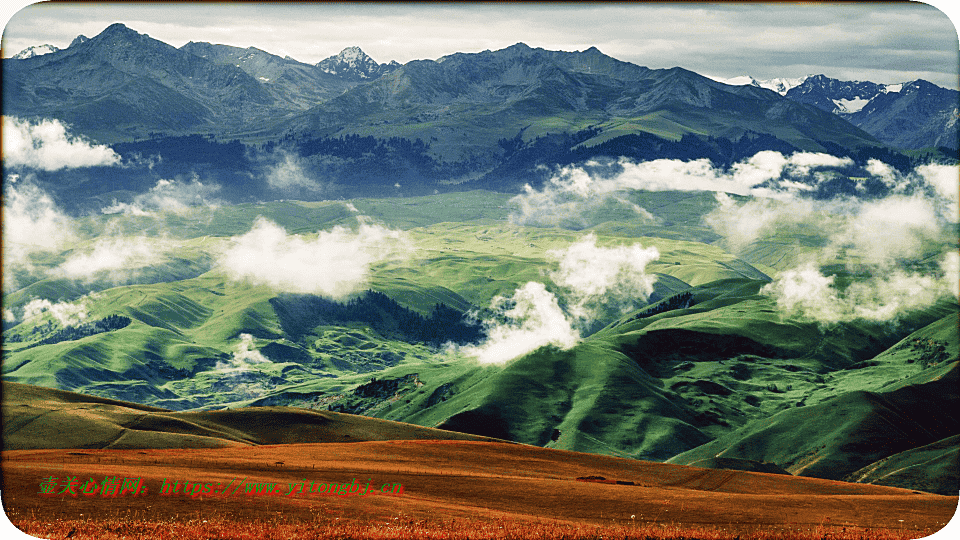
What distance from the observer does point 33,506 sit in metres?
36.3

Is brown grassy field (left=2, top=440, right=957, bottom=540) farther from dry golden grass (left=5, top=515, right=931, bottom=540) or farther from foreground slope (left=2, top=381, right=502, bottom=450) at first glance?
foreground slope (left=2, top=381, right=502, bottom=450)

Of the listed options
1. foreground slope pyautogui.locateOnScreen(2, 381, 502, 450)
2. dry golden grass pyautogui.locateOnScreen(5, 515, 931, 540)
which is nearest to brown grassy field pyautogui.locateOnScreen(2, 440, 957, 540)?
dry golden grass pyautogui.locateOnScreen(5, 515, 931, 540)

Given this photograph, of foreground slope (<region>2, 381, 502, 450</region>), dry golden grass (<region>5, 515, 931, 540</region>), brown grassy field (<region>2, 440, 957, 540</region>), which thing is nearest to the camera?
dry golden grass (<region>5, 515, 931, 540</region>)

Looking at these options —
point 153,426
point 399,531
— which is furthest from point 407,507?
point 153,426

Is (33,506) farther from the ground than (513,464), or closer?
farther from the ground

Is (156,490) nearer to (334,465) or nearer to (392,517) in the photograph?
(392,517)

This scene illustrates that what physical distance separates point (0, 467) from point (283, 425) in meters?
109

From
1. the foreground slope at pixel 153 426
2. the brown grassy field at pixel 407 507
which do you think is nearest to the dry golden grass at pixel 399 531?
the brown grassy field at pixel 407 507

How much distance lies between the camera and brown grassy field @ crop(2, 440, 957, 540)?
117 ft

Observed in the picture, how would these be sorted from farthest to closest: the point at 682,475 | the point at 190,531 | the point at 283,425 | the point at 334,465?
the point at 283,425 < the point at 682,475 < the point at 334,465 < the point at 190,531

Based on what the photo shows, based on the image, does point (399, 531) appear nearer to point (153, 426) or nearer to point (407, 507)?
point (407, 507)

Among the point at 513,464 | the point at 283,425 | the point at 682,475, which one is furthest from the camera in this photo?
the point at 283,425

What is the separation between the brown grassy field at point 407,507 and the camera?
3572 cm

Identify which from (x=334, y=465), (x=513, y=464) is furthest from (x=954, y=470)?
(x=334, y=465)
